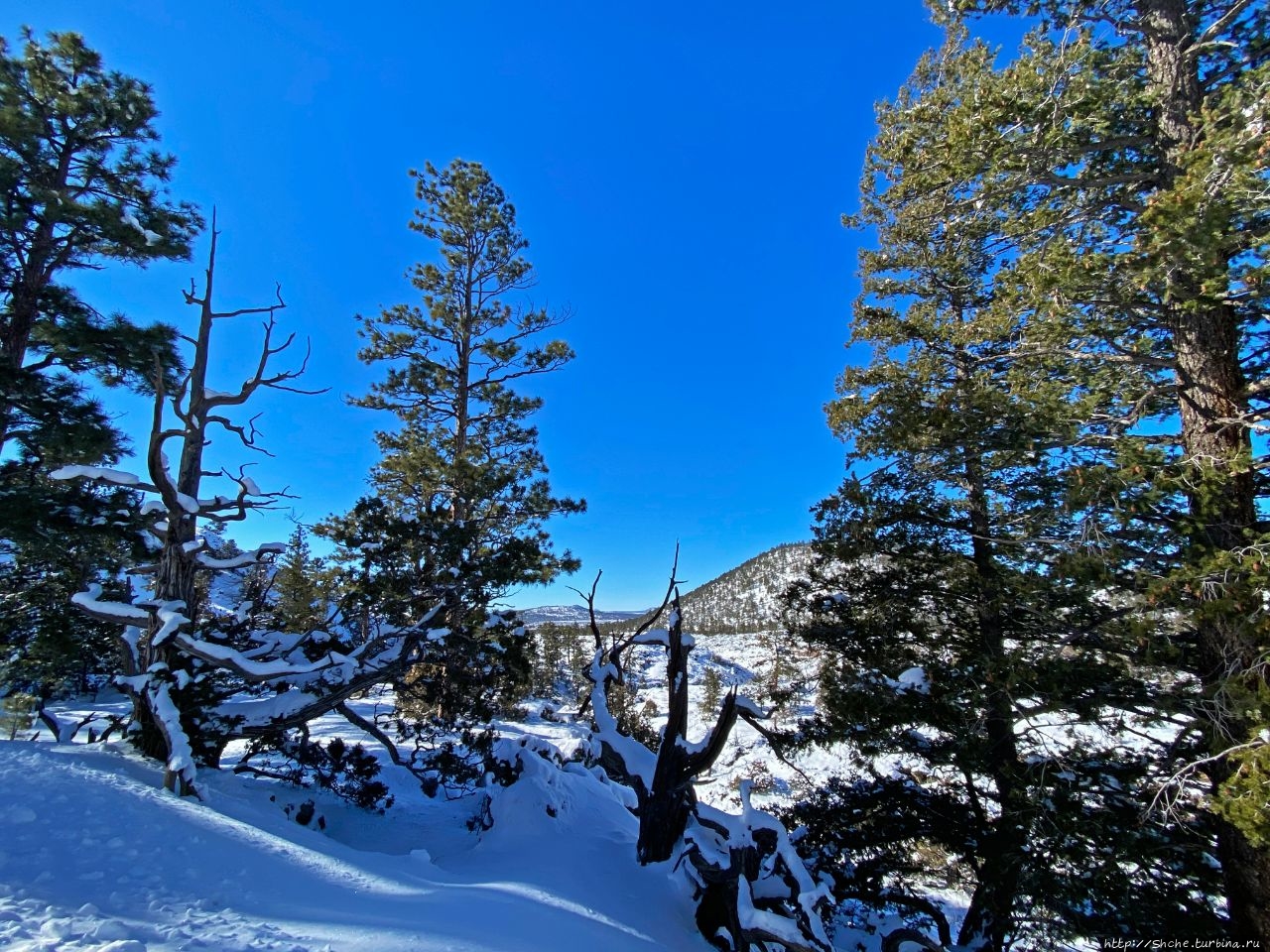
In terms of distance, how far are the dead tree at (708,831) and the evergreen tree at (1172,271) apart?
3319mm

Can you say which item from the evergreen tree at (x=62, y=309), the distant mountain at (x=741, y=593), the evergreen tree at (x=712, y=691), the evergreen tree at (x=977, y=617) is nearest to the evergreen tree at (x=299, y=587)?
the evergreen tree at (x=62, y=309)

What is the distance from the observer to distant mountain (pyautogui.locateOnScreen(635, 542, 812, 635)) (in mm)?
138500

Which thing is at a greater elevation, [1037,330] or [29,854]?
[1037,330]

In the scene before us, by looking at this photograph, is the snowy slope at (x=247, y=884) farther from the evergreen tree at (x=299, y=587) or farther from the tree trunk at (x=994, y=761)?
the evergreen tree at (x=299, y=587)

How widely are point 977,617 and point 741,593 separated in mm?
166494

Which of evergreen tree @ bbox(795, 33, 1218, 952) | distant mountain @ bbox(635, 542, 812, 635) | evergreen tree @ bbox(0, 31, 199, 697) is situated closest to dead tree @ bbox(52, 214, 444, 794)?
evergreen tree @ bbox(0, 31, 199, 697)

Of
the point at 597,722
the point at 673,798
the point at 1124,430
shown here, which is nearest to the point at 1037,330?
the point at 1124,430

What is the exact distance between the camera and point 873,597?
7.41 meters

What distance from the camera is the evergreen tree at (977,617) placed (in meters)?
5.04

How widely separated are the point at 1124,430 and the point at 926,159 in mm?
3339

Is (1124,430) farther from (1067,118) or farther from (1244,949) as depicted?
(1244,949)

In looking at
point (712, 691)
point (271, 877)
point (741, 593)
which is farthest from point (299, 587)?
point (741, 593)

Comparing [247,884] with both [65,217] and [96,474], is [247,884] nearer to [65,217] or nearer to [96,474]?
[96,474]

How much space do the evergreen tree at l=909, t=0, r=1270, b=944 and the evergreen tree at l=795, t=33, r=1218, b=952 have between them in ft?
0.97
